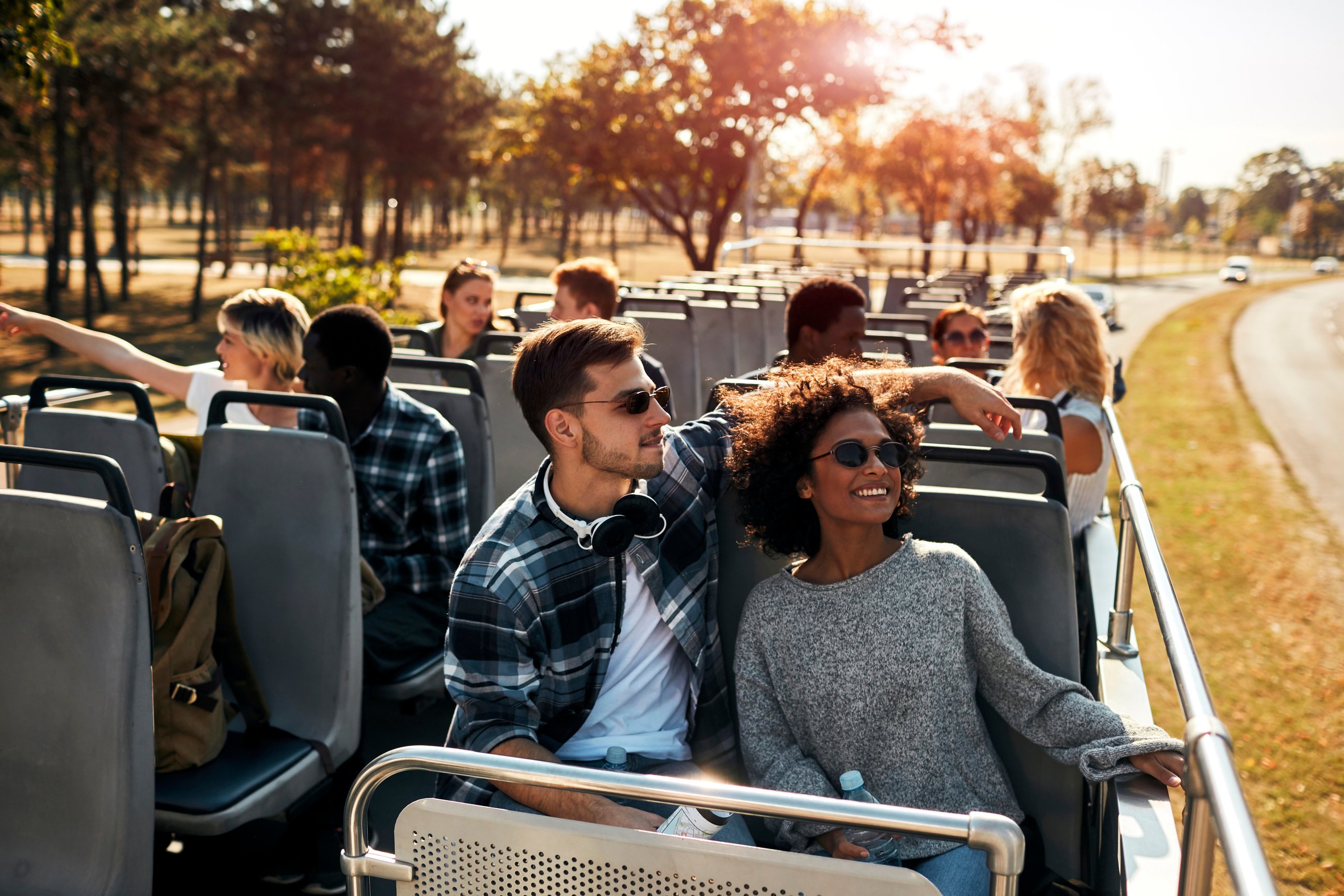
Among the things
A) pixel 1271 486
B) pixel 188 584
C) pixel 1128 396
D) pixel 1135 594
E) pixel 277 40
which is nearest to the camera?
pixel 188 584

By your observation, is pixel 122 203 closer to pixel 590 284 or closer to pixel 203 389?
pixel 590 284

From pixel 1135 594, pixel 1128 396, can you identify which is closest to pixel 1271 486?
pixel 1135 594

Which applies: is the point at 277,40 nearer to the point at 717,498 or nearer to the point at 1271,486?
the point at 1271,486

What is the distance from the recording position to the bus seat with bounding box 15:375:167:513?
128 inches

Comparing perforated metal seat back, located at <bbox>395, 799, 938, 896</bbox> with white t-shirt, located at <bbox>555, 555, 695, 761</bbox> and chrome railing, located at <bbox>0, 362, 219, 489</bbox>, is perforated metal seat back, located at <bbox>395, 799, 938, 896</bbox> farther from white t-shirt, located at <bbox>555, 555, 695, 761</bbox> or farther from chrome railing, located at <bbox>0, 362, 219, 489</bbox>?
chrome railing, located at <bbox>0, 362, 219, 489</bbox>

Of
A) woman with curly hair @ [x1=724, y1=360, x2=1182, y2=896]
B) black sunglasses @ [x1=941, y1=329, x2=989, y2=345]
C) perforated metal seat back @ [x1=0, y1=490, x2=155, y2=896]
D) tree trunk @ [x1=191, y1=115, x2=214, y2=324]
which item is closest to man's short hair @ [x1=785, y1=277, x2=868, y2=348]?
black sunglasses @ [x1=941, y1=329, x2=989, y2=345]

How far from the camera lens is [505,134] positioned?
19422 mm

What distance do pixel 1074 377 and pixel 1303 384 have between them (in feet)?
72.3

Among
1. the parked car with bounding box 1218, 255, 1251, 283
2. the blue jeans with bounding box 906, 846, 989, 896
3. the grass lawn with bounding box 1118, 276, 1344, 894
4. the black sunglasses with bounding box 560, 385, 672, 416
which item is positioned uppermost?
the parked car with bounding box 1218, 255, 1251, 283

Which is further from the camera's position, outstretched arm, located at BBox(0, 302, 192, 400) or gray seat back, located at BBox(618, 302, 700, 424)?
gray seat back, located at BBox(618, 302, 700, 424)

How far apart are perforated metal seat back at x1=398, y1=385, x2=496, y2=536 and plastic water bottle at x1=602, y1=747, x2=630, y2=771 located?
1.68 m

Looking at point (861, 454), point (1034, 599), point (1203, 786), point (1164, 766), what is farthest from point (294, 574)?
point (1203, 786)

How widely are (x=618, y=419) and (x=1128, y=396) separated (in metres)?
18.5

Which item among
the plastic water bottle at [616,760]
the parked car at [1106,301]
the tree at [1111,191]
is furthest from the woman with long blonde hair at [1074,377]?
the tree at [1111,191]
